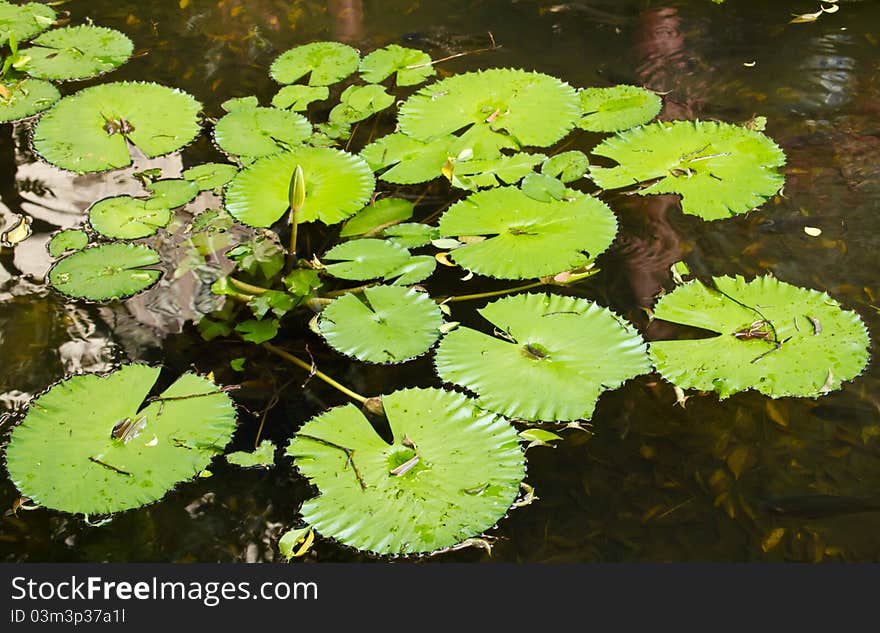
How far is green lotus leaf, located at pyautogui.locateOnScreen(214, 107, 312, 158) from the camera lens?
247 centimetres

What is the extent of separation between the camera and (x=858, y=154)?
243cm

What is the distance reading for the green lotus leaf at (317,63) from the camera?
280 centimetres

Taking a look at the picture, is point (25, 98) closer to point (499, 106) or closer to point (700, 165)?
point (499, 106)

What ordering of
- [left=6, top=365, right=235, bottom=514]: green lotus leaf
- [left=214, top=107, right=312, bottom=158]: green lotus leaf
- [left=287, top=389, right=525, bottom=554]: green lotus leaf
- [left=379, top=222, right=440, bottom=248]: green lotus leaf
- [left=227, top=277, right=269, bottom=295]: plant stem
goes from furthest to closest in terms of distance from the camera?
[left=214, top=107, right=312, bottom=158]: green lotus leaf
[left=379, top=222, right=440, bottom=248]: green lotus leaf
[left=227, top=277, right=269, bottom=295]: plant stem
[left=6, top=365, right=235, bottom=514]: green lotus leaf
[left=287, top=389, right=525, bottom=554]: green lotus leaf

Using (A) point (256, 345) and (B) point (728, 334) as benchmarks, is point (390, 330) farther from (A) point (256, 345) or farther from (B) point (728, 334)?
(B) point (728, 334)

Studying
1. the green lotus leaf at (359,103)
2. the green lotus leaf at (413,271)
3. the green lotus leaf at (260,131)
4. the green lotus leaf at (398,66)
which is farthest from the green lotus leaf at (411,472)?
the green lotus leaf at (398,66)

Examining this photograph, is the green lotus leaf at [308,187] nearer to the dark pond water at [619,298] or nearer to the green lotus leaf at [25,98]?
the dark pond water at [619,298]

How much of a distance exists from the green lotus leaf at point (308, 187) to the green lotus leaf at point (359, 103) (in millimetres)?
250

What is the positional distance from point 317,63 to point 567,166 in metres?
0.99

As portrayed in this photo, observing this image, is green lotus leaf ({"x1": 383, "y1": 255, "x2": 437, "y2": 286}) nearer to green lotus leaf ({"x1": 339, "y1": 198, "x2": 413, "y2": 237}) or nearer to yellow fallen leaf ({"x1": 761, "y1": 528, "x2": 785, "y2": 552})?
green lotus leaf ({"x1": 339, "y1": 198, "x2": 413, "y2": 237})

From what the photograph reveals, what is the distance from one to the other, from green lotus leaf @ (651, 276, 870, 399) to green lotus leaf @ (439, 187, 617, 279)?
241mm

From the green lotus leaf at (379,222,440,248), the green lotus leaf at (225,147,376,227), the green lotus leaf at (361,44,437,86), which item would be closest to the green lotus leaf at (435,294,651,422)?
the green lotus leaf at (379,222,440,248)

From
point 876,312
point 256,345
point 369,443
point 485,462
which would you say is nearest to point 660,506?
point 485,462

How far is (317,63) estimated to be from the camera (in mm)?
2863
